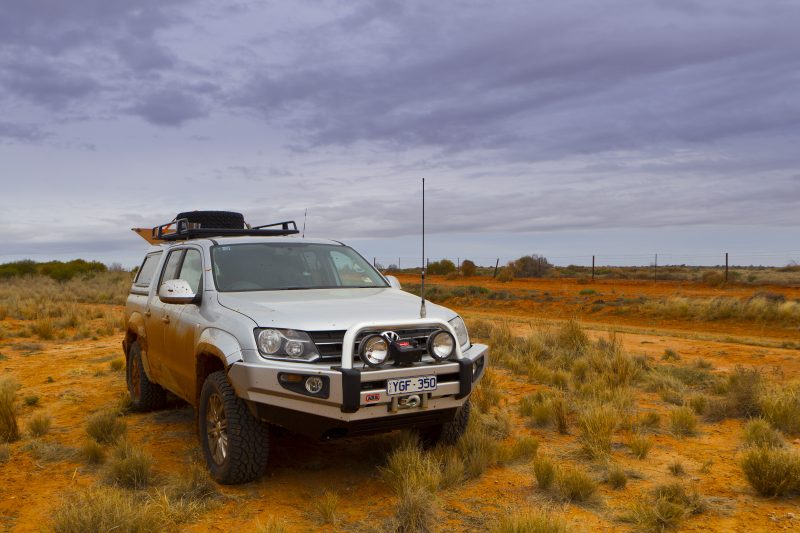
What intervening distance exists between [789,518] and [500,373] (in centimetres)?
584

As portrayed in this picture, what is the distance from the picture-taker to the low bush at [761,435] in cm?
605

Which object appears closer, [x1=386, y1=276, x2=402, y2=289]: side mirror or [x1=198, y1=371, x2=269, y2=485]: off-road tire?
[x1=198, y1=371, x2=269, y2=485]: off-road tire

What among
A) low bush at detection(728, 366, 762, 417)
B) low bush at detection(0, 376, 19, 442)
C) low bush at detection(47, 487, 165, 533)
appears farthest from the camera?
low bush at detection(728, 366, 762, 417)

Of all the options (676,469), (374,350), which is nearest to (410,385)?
(374,350)

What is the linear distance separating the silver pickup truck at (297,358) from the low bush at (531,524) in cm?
105

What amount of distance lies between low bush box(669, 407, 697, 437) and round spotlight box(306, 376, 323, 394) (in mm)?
4067

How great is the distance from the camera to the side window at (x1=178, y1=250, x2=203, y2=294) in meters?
6.19

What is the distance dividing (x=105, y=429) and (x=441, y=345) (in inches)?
145

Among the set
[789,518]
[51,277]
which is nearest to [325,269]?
[789,518]

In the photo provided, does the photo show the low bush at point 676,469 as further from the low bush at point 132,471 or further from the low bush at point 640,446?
the low bush at point 132,471

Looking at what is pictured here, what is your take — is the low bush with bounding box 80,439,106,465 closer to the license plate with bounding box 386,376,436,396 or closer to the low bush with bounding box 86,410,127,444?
the low bush with bounding box 86,410,127,444

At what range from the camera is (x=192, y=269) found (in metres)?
6.46

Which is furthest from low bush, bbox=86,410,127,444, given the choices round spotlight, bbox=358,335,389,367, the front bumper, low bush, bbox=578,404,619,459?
low bush, bbox=578,404,619,459

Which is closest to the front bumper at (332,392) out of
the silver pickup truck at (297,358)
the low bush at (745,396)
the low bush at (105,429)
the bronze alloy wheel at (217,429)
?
the silver pickup truck at (297,358)
